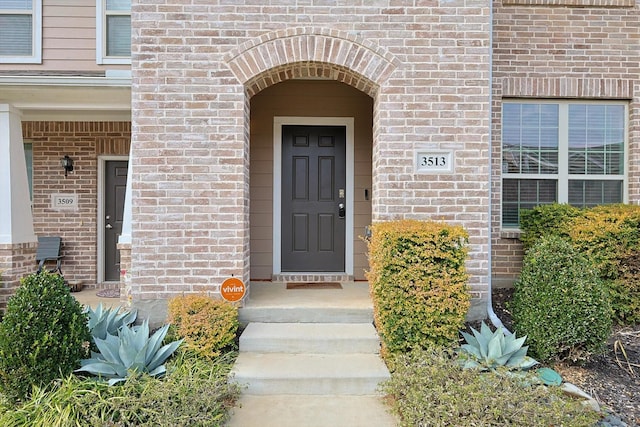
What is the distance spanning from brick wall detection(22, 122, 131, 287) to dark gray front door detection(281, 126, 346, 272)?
283cm

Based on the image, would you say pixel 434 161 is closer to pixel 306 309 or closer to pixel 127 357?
pixel 306 309

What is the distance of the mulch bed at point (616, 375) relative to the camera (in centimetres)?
305

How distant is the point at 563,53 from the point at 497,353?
4.10 m

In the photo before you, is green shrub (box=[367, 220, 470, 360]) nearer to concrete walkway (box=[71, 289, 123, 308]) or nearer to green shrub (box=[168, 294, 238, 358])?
green shrub (box=[168, 294, 238, 358])

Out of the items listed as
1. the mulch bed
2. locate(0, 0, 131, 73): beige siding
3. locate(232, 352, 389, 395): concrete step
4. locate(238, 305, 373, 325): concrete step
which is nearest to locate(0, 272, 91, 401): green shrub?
locate(232, 352, 389, 395): concrete step

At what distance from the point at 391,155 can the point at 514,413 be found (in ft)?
8.08

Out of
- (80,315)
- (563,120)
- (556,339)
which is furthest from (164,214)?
(563,120)

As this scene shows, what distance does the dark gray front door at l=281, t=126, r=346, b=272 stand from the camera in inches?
215

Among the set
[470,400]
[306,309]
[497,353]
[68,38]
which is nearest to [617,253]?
[497,353]

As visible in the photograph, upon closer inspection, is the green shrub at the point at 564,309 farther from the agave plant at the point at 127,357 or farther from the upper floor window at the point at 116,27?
the upper floor window at the point at 116,27

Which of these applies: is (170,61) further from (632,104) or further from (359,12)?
(632,104)

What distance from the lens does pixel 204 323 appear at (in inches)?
138

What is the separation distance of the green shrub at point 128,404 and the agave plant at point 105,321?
600 mm

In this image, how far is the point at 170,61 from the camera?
3.98m
